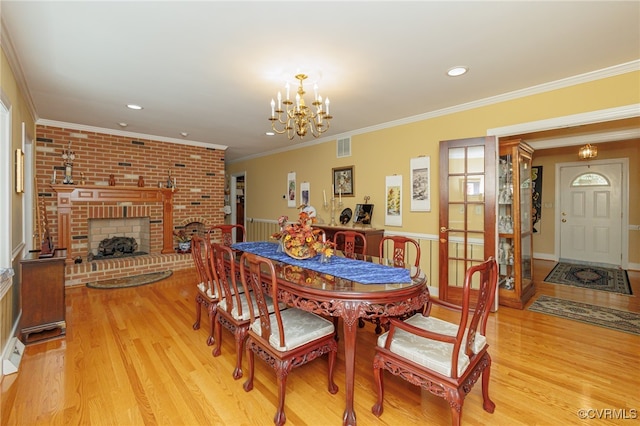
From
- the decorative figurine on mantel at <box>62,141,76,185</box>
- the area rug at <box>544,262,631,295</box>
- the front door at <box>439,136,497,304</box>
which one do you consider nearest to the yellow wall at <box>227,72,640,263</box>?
the front door at <box>439,136,497,304</box>

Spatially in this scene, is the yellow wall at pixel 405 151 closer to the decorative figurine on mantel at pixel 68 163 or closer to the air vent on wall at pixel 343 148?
the air vent on wall at pixel 343 148

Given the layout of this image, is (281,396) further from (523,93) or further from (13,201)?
(523,93)

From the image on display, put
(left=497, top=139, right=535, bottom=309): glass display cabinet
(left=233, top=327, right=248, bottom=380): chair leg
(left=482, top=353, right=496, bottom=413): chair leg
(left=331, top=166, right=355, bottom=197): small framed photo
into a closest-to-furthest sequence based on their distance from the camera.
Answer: (left=482, top=353, right=496, bottom=413): chair leg → (left=233, top=327, right=248, bottom=380): chair leg → (left=497, top=139, right=535, bottom=309): glass display cabinet → (left=331, top=166, right=355, bottom=197): small framed photo

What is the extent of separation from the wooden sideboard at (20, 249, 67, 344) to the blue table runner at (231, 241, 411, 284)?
1924 mm

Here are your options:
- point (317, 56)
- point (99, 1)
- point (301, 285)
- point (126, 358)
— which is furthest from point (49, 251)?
point (317, 56)

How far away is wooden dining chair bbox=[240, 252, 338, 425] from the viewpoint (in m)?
1.73

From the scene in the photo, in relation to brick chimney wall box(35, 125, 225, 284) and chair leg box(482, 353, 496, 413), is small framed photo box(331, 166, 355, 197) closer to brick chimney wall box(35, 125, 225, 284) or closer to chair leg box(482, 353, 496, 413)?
brick chimney wall box(35, 125, 225, 284)

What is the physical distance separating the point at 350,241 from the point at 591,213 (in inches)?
223

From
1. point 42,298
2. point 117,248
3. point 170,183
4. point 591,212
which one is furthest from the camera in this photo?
point 591,212

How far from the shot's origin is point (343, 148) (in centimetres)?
499

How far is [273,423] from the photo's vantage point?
1700mm

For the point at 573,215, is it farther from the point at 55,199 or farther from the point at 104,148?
the point at 55,199

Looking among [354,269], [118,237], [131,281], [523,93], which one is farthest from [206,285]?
[523,93]

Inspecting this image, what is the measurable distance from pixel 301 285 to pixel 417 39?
6.19 ft
